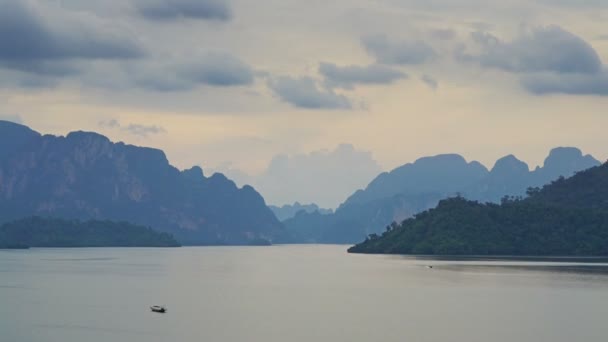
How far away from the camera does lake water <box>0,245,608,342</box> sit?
82.2 m

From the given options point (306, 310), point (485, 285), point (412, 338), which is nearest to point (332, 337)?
point (412, 338)

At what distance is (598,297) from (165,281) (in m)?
71.7

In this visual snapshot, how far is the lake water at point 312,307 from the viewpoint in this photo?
82188 mm

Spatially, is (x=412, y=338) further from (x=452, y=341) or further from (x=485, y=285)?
Answer: (x=485, y=285)

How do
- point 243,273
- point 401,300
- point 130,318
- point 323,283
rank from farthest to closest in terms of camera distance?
point 243,273 < point 323,283 < point 401,300 < point 130,318

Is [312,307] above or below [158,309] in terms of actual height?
above

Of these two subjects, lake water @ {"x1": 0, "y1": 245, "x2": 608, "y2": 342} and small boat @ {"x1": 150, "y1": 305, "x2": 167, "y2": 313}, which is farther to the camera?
small boat @ {"x1": 150, "y1": 305, "x2": 167, "y2": 313}

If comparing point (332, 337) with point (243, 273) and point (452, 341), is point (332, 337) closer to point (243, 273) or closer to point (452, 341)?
point (452, 341)

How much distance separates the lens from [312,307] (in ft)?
349

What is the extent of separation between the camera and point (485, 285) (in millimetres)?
136000

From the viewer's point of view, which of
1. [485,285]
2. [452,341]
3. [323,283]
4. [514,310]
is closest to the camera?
[452,341]

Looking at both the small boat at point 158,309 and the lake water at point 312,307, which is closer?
the lake water at point 312,307

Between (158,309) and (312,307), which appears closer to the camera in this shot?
(158,309)

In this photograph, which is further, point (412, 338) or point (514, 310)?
point (514, 310)
